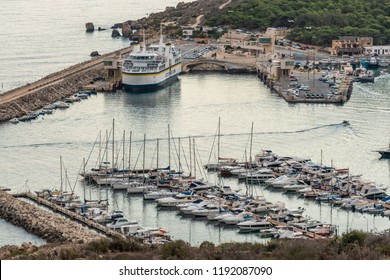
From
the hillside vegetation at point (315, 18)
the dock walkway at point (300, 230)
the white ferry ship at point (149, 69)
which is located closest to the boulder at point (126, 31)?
the hillside vegetation at point (315, 18)

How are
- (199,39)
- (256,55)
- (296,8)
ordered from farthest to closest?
(296,8) < (199,39) < (256,55)

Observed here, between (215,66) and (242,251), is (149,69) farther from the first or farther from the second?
(242,251)

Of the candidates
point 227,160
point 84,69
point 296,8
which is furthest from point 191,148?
point 296,8

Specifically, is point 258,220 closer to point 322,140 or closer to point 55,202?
point 55,202

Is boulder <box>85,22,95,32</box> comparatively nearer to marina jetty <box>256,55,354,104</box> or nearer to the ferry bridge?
the ferry bridge

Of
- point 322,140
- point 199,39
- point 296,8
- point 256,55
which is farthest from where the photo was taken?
point 296,8

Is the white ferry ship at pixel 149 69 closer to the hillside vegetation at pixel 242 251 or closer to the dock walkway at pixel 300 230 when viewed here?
the dock walkway at pixel 300 230

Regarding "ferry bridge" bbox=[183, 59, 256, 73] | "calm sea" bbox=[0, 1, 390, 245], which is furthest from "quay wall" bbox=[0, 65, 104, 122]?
"ferry bridge" bbox=[183, 59, 256, 73]
